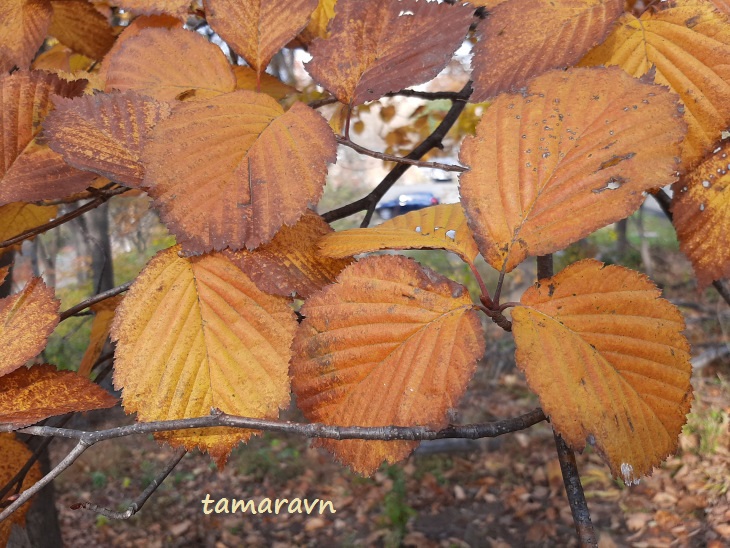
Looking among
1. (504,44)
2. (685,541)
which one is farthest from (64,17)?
(685,541)

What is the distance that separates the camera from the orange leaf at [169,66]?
417 millimetres

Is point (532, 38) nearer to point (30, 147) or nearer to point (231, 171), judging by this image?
point (231, 171)

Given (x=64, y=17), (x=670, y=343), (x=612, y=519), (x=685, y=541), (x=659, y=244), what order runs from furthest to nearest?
(x=659, y=244) → (x=612, y=519) → (x=685, y=541) → (x=64, y=17) → (x=670, y=343)

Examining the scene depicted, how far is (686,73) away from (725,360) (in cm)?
462

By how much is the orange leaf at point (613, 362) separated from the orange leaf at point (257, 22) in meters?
0.27

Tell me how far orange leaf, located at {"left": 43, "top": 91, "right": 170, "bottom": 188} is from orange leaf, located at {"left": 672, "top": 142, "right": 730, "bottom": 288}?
0.35 m

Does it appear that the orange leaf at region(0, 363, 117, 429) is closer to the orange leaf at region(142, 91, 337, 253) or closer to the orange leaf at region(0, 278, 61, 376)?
the orange leaf at region(0, 278, 61, 376)

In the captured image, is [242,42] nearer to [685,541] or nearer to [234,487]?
[685,541]

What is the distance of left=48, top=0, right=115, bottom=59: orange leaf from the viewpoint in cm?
59

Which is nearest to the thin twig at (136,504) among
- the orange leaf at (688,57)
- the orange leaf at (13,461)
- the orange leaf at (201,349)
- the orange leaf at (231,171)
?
the orange leaf at (201,349)

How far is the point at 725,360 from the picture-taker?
4.14m

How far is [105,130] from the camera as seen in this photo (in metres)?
0.38

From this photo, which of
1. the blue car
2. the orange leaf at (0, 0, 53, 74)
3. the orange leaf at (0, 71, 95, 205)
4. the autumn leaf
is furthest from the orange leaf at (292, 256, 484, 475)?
the blue car

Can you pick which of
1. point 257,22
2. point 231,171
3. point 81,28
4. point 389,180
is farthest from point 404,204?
point 231,171
